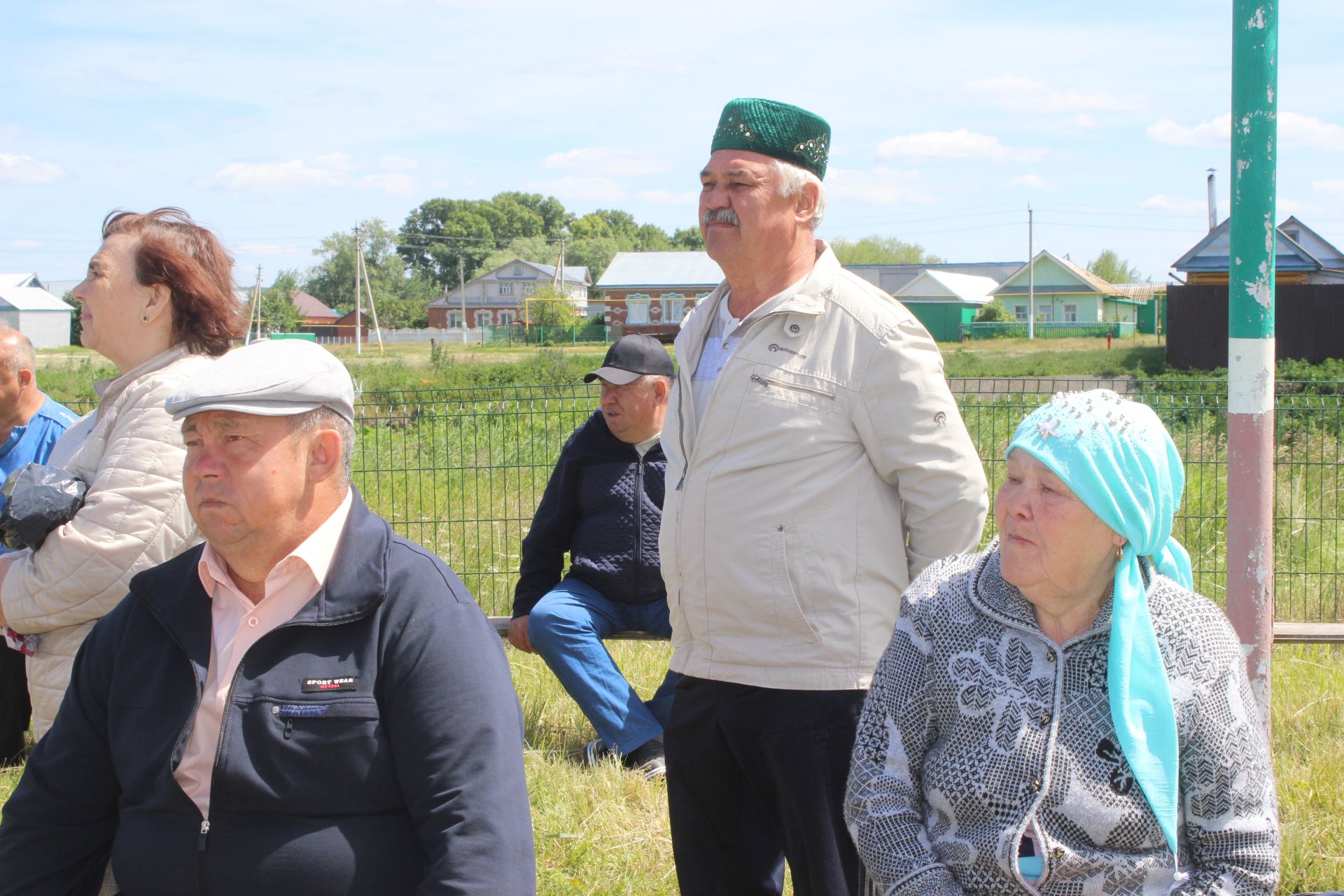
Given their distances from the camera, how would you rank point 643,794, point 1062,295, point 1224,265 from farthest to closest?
point 1062,295, point 1224,265, point 643,794

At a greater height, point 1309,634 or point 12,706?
point 1309,634

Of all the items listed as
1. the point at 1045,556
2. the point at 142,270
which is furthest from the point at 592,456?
the point at 1045,556

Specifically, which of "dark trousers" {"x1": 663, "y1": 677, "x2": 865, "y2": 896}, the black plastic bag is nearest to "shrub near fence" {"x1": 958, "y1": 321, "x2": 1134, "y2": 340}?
"dark trousers" {"x1": 663, "y1": 677, "x2": 865, "y2": 896}

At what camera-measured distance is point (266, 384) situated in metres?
2.15

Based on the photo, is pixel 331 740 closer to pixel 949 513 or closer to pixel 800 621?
pixel 800 621

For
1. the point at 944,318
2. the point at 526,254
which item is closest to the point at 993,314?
the point at 944,318

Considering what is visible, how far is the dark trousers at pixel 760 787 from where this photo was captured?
2.67 m

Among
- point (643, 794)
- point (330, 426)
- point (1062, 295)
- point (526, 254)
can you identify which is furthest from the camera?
point (526, 254)

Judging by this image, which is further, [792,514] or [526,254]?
[526,254]

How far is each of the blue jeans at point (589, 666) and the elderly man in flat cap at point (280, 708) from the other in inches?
92.9

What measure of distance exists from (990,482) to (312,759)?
18.9 feet

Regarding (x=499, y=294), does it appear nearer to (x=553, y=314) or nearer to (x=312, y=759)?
(x=553, y=314)

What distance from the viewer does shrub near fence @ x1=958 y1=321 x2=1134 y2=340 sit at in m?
59.0

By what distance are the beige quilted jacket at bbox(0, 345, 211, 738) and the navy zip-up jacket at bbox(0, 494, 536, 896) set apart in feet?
2.64
